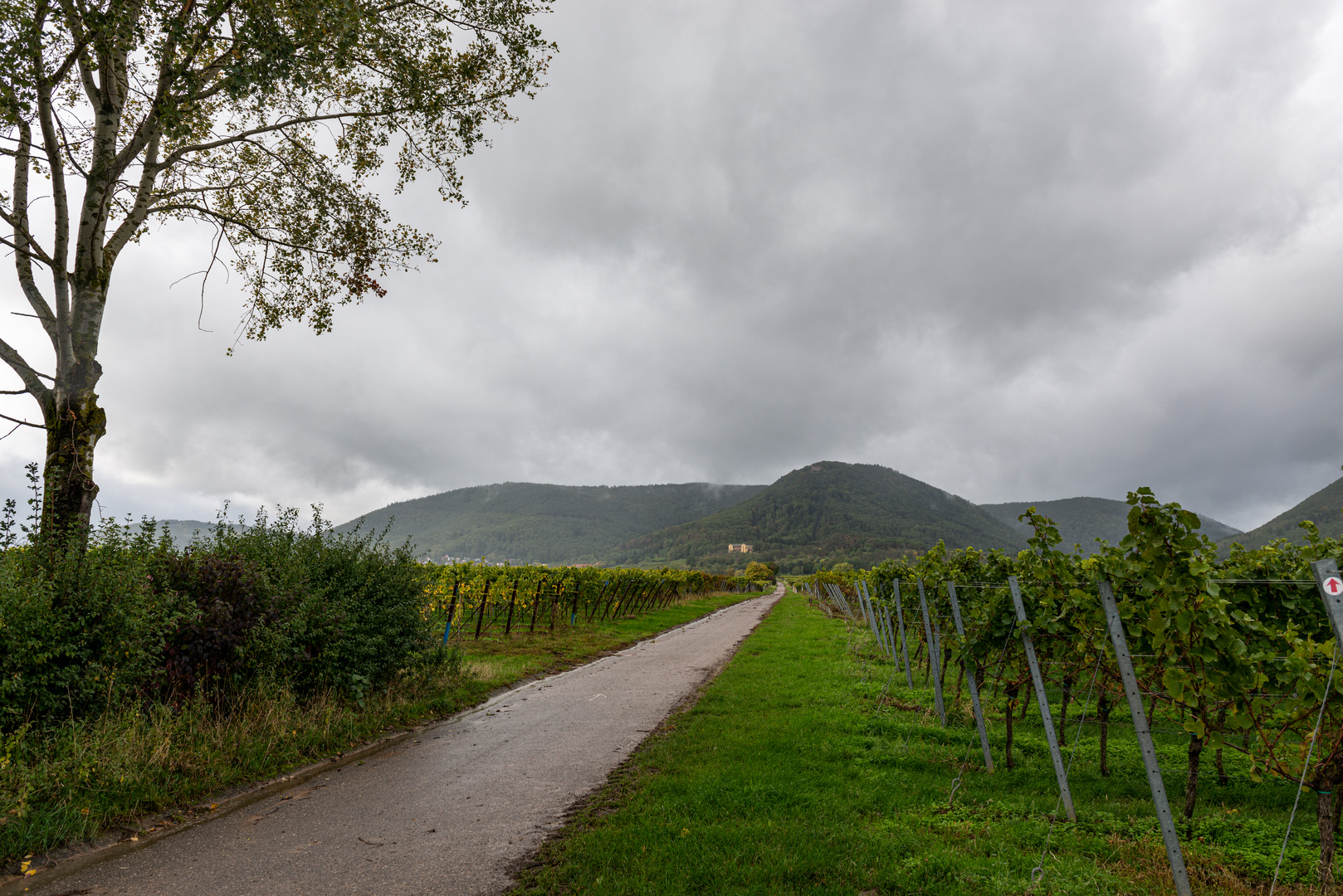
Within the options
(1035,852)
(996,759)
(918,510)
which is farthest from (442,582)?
(918,510)

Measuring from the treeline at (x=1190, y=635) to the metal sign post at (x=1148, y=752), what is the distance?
431mm

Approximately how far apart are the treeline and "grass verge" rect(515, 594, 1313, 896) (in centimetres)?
48

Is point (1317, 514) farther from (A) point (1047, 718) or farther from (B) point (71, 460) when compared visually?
(B) point (71, 460)

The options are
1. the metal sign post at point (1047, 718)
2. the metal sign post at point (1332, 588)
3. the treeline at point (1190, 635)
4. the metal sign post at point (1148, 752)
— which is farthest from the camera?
the metal sign post at point (1047, 718)

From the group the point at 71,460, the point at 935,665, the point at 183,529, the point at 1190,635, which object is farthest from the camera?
the point at 935,665

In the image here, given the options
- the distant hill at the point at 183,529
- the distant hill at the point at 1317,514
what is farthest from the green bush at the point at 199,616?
the distant hill at the point at 1317,514

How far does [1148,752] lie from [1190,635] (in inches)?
38.4

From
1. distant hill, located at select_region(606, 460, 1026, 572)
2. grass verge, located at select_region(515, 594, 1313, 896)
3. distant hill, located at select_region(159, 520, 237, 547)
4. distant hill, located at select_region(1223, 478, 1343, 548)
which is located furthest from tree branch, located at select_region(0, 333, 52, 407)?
distant hill, located at select_region(606, 460, 1026, 572)

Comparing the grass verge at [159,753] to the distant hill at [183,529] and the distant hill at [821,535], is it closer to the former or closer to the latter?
the distant hill at [183,529]

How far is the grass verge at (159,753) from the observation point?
4762mm

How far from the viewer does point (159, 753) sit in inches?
226

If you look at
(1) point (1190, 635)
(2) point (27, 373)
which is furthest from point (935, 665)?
(2) point (27, 373)

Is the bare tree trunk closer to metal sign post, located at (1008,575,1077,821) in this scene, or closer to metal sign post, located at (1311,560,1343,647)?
metal sign post, located at (1008,575,1077,821)

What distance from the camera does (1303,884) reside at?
3838 mm
